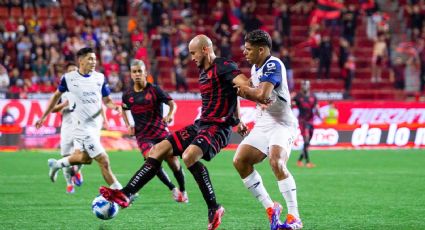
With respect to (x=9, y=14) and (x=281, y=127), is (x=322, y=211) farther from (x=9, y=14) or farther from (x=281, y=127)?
(x=9, y=14)

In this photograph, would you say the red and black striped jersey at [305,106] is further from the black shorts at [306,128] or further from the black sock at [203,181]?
the black sock at [203,181]

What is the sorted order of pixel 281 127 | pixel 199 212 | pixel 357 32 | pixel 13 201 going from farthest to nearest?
pixel 357 32 < pixel 13 201 < pixel 199 212 < pixel 281 127

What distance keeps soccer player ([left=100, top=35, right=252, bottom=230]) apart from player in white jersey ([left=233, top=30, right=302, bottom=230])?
30 cm

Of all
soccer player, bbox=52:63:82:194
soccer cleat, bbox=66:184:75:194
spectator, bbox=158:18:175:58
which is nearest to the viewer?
soccer cleat, bbox=66:184:75:194

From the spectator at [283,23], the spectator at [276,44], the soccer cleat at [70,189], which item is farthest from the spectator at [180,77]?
the soccer cleat at [70,189]

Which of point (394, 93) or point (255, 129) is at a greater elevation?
point (255, 129)

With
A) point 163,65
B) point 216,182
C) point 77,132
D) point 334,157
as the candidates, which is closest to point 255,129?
point 77,132

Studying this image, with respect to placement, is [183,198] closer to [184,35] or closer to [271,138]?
[271,138]

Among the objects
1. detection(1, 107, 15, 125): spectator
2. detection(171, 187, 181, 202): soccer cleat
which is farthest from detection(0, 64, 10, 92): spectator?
detection(171, 187, 181, 202): soccer cleat

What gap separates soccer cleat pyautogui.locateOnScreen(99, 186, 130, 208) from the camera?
9484 mm

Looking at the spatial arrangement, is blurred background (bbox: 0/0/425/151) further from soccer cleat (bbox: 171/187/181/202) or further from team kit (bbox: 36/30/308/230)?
team kit (bbox: 36/30/308/230)

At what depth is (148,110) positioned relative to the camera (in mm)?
13492

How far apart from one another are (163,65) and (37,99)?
25.2ft

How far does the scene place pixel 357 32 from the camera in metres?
35.8
